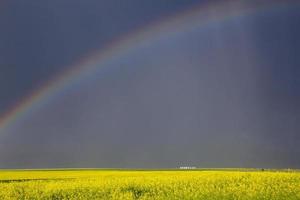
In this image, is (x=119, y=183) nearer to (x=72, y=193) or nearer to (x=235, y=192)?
(x=72, y=193)

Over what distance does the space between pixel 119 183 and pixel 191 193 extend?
7.46 metres

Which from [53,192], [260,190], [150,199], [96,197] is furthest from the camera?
[53,192]

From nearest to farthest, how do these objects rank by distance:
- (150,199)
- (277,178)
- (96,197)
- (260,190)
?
(150,199) → (260,190) → (96,197) → (277,178)

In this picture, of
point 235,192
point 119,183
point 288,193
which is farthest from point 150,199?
point 119,183

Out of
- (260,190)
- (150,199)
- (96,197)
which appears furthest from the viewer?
(96,197)

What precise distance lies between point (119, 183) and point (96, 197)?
198 inches

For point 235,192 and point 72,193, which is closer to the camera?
point 235,192

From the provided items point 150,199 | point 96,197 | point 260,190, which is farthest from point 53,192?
point 260,190

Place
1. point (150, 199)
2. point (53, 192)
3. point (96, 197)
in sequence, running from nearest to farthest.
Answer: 1. point (150, 199)
2. point (96, 197)
3. point (53, 192)

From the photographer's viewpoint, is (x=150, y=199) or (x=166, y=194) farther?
(x=166, y=194)

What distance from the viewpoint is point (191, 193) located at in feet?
67.7

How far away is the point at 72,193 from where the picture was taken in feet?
77.6

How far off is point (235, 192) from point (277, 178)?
7.17 meters

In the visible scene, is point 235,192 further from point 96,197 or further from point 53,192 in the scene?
point 53,192
